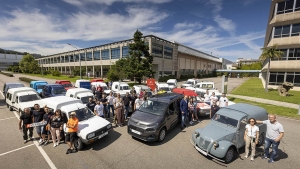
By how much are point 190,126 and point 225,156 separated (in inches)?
139

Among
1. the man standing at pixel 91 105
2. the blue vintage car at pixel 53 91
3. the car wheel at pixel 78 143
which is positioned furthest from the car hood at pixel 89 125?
the blue vintage car at pixel 53 91

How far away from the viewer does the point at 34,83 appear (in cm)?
1678

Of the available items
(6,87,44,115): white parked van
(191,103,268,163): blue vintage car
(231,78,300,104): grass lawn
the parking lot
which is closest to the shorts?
the parking lot

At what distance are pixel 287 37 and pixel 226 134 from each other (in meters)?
26.4

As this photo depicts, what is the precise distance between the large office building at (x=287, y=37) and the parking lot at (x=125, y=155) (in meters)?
21.7

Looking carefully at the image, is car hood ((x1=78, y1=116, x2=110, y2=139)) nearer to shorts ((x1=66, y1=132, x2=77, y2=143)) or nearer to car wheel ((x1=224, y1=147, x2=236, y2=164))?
shorts ((x1=66, y1=132, x2=77, y2=143))

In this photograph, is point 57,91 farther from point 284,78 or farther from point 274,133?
point 284,78

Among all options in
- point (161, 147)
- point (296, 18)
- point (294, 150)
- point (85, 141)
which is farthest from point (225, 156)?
point (296, 18)

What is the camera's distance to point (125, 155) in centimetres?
548

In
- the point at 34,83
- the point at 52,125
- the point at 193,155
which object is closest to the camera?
the point at 193,155

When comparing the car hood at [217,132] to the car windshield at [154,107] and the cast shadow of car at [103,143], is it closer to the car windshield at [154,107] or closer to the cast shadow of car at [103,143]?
the car windshield at [154,107]

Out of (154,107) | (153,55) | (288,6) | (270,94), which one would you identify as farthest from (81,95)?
(288,6)

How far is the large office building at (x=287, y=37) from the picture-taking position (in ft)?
68.2

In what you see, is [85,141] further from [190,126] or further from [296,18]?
[296,18]
